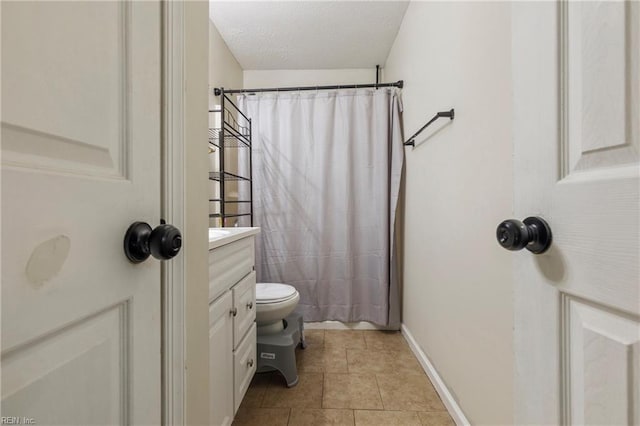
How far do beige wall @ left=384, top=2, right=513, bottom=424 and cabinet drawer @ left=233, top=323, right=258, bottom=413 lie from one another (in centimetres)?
98

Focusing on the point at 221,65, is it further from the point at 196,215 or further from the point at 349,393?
the point at 349,393

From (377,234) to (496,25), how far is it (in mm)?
1518

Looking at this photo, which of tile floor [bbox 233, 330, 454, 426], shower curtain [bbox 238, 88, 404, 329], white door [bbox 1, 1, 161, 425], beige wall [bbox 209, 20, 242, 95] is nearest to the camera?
white door [bbox 1, 1, 161, 425]

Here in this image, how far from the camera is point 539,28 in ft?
1.43

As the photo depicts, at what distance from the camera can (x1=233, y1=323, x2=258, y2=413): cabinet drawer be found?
1.17 metres

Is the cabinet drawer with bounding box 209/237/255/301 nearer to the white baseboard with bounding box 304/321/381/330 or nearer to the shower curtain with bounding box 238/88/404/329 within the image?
the shower curtain with bounding box 238/88/404/329

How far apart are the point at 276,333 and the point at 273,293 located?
0.24 metres

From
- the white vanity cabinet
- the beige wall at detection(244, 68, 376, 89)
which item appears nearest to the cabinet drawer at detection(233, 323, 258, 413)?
the white vanity cabinet

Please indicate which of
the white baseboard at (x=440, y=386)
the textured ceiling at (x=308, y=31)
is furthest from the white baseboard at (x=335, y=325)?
the textured ceiling at (x=308, y=31)

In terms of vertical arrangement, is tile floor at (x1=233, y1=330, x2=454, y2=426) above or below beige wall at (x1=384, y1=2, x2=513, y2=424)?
below

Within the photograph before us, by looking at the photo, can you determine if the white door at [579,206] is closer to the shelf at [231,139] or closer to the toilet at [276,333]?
the toilet at [276,333]

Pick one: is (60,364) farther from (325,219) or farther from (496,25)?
(325,219)

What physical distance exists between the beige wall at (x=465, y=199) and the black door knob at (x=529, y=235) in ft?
1.67

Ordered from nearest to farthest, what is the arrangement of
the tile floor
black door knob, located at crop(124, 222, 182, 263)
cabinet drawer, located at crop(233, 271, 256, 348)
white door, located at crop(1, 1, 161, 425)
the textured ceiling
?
white door, located at crop(1, 1, 161, 425)
black door knob, located at crop(124, 222, 182, 263)
cabinet drawer, located at crop(233, 271, 256, 348)
the tile floor
the textured ceiling
